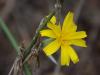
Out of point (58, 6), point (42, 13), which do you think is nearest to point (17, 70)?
point (58, 6)

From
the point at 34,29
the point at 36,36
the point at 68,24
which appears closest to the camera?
the point at 36,36

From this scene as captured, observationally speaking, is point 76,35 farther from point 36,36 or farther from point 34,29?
point 34,29

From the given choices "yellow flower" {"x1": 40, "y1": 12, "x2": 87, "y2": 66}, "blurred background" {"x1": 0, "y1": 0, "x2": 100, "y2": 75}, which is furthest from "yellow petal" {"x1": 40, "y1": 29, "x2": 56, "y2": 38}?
"blurred background" {"x1": 0, "y1": 0, "x2": 100, "y2": 75}

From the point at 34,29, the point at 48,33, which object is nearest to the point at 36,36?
the point at 48,33

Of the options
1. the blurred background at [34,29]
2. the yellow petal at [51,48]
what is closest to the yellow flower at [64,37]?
the yellow petal at [51,48]

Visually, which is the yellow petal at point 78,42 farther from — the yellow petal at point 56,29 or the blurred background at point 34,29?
the blurred background at point 34,29

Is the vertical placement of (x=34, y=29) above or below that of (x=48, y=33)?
below
